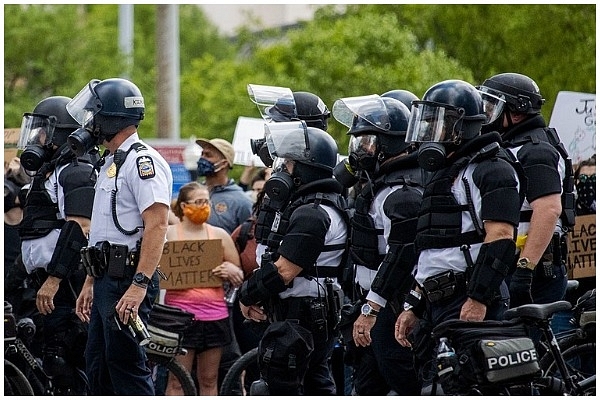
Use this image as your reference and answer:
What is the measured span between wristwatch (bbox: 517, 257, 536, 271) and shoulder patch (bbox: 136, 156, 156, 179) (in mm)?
2061

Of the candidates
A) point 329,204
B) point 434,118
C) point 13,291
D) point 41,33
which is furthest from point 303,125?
point 41,33

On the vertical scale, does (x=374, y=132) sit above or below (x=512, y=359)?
above

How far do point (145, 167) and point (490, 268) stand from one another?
2057mm

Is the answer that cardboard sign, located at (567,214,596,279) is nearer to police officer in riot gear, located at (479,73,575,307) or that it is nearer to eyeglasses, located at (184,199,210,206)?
police officer in riot gear, located at (479,73,575,307)

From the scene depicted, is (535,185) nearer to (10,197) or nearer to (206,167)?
(206,167)

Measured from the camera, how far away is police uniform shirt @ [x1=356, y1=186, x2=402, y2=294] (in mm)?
7305

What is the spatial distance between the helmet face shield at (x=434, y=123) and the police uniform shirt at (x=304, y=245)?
86 cm

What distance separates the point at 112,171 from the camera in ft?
24.3

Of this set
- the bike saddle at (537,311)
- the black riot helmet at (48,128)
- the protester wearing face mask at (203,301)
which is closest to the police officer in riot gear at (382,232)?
the bike saddle at (537,311)

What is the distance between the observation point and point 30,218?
8.38m

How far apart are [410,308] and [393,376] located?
0.60m

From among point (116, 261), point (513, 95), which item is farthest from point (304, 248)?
point (513, 95)

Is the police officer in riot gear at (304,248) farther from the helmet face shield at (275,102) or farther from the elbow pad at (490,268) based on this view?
the elbow pad at (490,268)

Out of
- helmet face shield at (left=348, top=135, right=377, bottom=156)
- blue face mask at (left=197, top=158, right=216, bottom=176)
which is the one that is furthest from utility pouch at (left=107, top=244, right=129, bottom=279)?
blue face mask at (left=197, top=158, right=216, bottom=176)
